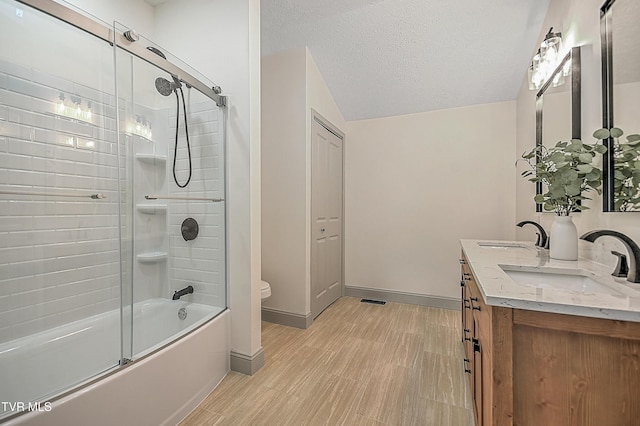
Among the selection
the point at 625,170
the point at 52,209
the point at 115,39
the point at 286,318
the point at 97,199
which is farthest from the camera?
the point at 286,318

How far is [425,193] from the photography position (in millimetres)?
3322

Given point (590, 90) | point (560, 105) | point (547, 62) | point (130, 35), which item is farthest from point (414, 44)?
point (130, 35)

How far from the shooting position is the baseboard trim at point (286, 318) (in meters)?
2.75

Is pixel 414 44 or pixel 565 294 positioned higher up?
pixel 414 44

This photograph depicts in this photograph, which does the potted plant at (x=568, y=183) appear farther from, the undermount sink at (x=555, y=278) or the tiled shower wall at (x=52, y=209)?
the tiled shower wall at (x=52, y=209)

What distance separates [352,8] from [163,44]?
1.61 meters

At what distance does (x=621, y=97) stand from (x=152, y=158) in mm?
2512

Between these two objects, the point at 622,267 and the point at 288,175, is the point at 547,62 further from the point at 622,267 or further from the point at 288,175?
the point at 288,175

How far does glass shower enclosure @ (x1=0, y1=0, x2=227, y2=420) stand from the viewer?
60.7 inches

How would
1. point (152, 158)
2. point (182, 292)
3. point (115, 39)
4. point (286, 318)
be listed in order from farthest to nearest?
point (286, 318), point (182, 292), point (152, 158), point (115, 39)

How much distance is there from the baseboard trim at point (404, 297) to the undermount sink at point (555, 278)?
209 centimetres

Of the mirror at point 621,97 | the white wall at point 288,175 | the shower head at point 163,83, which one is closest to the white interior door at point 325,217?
the white wall at point 288,175

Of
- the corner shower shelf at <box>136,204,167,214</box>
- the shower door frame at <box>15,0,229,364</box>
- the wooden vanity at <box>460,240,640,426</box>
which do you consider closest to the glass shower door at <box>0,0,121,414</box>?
the shower door frame at <box>15,0,229,364</box>

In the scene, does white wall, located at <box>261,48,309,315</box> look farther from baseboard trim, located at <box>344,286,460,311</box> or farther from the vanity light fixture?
the vanity light fixture
